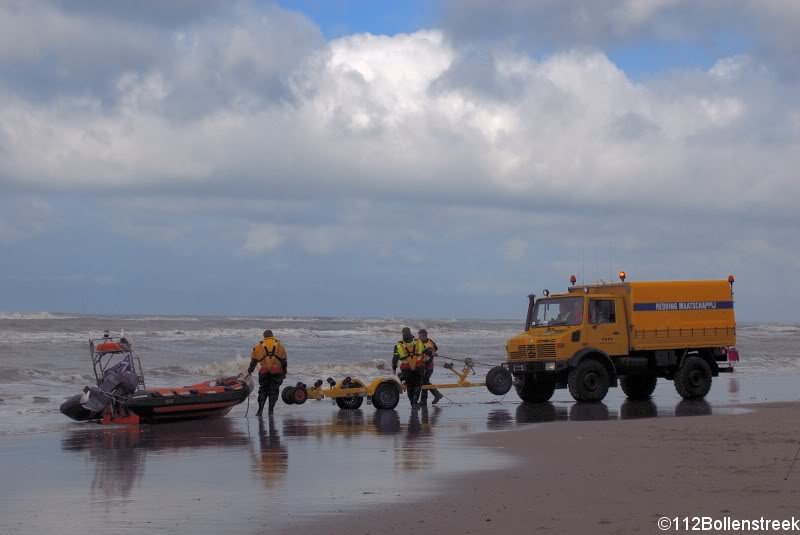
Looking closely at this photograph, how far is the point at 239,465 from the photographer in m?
11.8

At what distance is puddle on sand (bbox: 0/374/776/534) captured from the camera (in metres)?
8.92

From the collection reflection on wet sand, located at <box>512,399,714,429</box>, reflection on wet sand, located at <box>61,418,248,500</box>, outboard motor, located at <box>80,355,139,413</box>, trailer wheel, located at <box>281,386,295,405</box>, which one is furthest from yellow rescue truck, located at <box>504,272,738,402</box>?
outboard motor, located at <box>80,355,139,413</box>

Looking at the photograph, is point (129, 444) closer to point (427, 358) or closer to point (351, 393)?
point (351, 393)

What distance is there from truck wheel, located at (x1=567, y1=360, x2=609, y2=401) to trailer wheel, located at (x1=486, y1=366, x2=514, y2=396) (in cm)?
117

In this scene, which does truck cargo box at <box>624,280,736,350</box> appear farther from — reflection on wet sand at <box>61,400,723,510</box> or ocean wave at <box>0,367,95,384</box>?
ocean wave at <box>0,367,95,384</box>

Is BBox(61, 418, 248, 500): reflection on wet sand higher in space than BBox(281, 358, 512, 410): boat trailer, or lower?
lower

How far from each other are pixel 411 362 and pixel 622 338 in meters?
4.22

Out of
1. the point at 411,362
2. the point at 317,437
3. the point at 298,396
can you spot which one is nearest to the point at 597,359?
the point at 411,362

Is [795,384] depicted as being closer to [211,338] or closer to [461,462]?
[461,462]

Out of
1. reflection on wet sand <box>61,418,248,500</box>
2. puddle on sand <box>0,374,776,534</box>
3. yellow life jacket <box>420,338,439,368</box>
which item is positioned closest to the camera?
puddle on sand <box>0,374,776,534</box>

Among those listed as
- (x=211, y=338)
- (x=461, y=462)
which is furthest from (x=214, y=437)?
(x=211, y=338)

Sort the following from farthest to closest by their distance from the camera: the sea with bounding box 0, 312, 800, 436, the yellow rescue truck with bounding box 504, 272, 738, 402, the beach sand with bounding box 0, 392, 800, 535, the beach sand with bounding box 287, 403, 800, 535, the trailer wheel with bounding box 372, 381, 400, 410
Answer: the sea with bounding box 0, 312, 800, 436
the yellow rescue truck with bounding box 504, 272, 738, 402
the trailer wheel with bounding box 372, 381, 400, 410
the beach sand with bounding box 0, 392, 800, 535
the beach sand with bounding box 287, 403, 800, 535

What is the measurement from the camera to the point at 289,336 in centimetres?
5606

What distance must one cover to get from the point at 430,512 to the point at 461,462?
9.88ft
